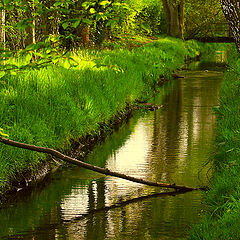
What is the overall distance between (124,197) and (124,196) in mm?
36

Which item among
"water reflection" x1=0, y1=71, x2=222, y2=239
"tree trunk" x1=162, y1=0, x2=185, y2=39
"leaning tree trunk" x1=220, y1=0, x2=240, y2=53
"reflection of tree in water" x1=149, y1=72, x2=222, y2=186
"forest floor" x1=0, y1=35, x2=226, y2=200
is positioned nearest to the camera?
"water reflection" x1=0, y1=71, x2=222, y2=239

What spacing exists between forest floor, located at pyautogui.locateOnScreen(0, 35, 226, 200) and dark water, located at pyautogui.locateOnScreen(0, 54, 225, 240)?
0.35 meters

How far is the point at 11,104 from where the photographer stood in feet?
27.6

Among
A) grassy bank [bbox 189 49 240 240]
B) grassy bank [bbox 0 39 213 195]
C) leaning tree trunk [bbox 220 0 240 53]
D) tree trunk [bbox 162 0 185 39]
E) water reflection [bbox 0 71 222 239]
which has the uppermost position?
tree trunk [bbox 162 0 185 39]

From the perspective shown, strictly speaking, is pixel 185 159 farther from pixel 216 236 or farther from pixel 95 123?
pixel 216 236

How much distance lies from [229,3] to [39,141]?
322 centimetres

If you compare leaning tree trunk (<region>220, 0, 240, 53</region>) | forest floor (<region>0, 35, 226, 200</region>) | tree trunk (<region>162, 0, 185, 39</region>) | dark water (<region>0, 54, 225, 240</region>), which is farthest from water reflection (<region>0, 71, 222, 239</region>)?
tree trunk (<region>162, 0, 185, 39</region>)

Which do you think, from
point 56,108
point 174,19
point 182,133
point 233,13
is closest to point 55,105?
point 56,108

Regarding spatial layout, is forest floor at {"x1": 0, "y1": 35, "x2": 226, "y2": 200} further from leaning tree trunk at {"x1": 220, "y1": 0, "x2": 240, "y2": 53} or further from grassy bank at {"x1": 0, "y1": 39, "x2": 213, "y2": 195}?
leaning tree trunk at {"x1": 220, "y1": 0, "x2": 240, "y2": 53}

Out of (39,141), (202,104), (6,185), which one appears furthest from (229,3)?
(202,104)

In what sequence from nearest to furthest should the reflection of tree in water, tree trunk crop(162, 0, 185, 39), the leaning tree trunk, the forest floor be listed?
the forest floor → the leaning tree trunk → the reflection of tree in water → tree trunk crop(162, 0, 185, 39)

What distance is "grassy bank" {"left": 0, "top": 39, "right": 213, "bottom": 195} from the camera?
731 cm

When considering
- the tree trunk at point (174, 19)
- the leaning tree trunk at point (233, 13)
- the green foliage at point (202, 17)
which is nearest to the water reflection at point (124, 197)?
the leaning tree trunk at point (233, 13)

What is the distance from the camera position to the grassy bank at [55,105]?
7.31 metres
